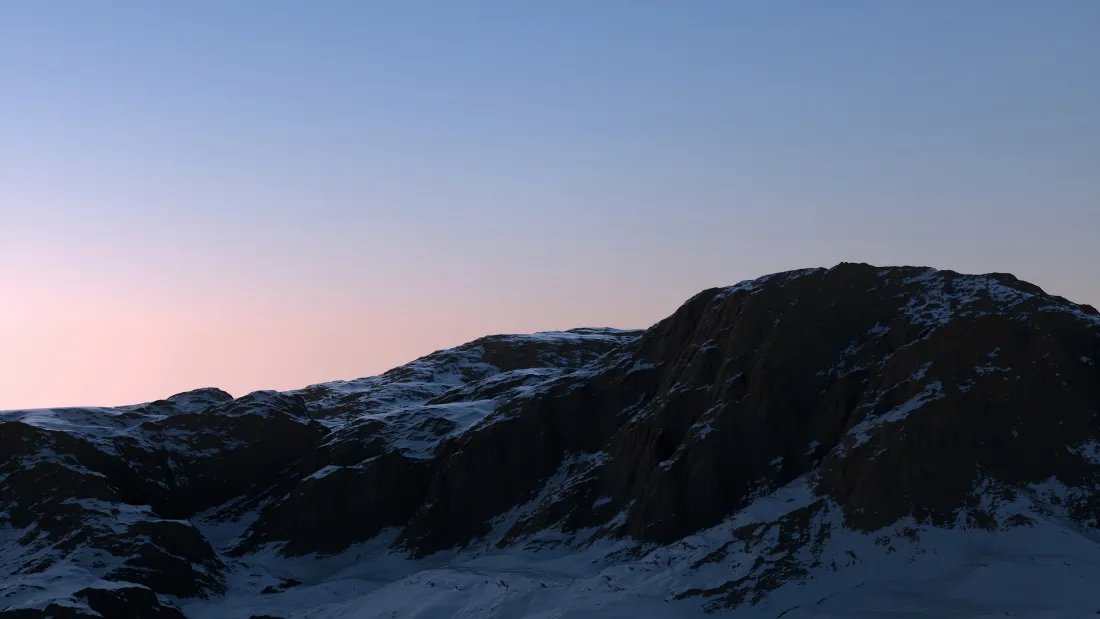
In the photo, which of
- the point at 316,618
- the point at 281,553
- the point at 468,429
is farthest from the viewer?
the point at 468,429

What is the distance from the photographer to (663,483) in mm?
85188

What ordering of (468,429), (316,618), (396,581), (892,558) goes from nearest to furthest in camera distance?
(892,558) < (316,618) < (396,581) < (468,429)

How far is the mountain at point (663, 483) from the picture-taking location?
231 feet

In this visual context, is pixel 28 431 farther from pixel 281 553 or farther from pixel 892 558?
pixel 892 558

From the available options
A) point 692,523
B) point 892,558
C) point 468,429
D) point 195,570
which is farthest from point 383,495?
point 892,558

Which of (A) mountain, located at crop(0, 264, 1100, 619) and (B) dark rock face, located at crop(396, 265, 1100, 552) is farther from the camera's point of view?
(B) dark rock face, located at crop(396, 265, 1100, 552)

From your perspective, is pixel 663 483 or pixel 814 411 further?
pixel 663 483

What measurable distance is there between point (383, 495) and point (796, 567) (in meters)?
47.0

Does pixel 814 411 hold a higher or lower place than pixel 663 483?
higher

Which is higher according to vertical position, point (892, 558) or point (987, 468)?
point (987, 468)

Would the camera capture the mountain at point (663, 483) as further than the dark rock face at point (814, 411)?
No

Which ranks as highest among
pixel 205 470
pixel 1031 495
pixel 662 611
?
pixel 205 470

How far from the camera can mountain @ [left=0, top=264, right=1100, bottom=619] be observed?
7044 cm

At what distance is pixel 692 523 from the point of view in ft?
272
